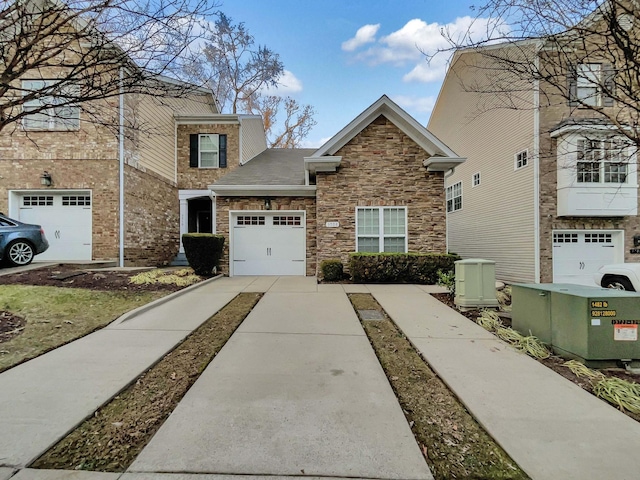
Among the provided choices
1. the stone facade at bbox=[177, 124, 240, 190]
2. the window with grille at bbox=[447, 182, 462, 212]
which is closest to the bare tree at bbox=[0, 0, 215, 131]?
the stone facade at bbox=[177, 124, 240, 190]

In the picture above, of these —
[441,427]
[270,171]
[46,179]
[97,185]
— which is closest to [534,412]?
[441,427]

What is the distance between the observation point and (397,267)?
9.04 m

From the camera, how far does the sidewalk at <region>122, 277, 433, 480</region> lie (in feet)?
6.66

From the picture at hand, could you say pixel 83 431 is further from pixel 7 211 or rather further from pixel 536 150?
pixel 536 150

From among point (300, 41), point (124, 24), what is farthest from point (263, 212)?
point (124, 24)

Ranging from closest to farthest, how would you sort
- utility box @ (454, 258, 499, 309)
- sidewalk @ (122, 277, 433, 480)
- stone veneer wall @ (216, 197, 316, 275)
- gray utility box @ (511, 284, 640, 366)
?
sidewalk @ (122, 277, 433, 480) < gray utility box @ (511, 284, 640, 366) < utility box @ (454, 258, 499, 309) < stone veneer wall @ (216, 197, 316, 275)

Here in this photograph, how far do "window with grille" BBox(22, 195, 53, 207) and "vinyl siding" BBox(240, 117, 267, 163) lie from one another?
22.8ft

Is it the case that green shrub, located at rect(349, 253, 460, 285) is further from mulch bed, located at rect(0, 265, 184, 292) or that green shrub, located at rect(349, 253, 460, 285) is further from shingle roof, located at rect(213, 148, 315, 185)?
mulch bed, located at rect(0, 265, 184, 292)

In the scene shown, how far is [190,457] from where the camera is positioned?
210 cm

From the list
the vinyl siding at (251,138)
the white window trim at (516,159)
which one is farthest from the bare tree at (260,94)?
the white window trim at (516,159)

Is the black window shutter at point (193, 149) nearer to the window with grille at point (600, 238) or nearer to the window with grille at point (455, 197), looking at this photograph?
the window with grille at point (455, 197)

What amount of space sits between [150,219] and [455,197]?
13816 millimetres

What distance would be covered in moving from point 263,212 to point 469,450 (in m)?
9.71

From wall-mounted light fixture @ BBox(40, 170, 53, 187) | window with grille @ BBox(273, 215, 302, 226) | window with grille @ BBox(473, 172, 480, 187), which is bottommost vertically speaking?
Answer: window with grille @ BBox(273, 215, 302, 226)
